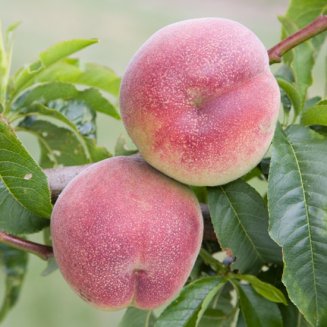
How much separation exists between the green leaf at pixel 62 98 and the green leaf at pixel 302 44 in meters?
0.39

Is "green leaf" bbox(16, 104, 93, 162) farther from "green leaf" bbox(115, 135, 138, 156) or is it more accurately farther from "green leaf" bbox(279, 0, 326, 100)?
"green leaf" bbox(279, 0, 326, 100)

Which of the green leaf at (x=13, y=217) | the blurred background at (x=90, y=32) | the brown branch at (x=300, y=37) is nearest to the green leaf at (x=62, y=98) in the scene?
the green leaf at (x=13, y=217)

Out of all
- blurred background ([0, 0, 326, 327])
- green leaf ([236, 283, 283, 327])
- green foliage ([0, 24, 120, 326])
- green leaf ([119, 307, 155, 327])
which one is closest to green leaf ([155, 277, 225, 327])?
green leaf ([236, 283, 283, 327])

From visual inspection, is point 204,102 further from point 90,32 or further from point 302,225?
point 90,32

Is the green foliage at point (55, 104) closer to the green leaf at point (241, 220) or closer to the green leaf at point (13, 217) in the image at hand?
the green leaf at point (13, 217)

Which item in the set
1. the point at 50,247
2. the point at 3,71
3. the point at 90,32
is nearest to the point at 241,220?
the point at 50,247

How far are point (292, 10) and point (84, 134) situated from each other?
20.0 inches

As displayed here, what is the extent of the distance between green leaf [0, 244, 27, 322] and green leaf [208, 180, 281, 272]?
24.6 inches

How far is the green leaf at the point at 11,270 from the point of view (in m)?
1.44

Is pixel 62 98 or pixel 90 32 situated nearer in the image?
pixel 62 98

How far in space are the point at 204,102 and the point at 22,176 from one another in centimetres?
31

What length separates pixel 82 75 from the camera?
1347mm

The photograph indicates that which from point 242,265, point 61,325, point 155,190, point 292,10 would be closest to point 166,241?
point 155,190

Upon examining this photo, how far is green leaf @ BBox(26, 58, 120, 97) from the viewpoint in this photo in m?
1.33
